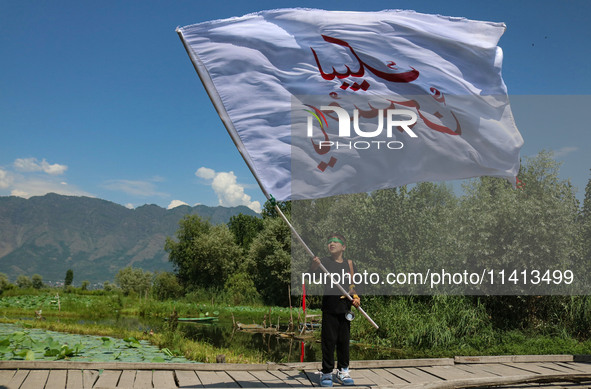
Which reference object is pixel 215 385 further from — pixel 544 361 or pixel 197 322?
pixel 197 322

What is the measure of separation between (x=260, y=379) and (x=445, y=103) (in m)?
4.13

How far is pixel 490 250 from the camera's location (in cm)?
1464

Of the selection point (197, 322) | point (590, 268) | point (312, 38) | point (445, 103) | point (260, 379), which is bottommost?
point (197, 322)

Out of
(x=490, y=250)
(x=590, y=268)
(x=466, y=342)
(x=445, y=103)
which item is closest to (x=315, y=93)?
(x=445, y=103)

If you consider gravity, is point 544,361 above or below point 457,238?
below

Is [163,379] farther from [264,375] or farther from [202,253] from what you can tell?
[202,253]

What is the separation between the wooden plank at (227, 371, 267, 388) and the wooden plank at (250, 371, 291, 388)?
7 cm

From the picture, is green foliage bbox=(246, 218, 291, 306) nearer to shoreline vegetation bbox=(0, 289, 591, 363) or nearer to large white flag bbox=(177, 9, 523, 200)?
shoreline vegetation bbox=(0, 289, 591, 363)

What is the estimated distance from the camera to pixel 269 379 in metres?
5.95

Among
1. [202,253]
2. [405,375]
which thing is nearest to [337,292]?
[405,375]

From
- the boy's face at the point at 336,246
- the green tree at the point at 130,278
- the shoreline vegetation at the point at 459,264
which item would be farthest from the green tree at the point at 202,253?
the boy's face at the point at 336,246

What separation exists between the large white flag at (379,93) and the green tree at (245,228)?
42.1 meters

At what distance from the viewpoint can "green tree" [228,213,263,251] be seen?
48.2 m

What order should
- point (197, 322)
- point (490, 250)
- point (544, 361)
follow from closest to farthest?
point (544, 361) → point (490, 250) → point (197, 322)
